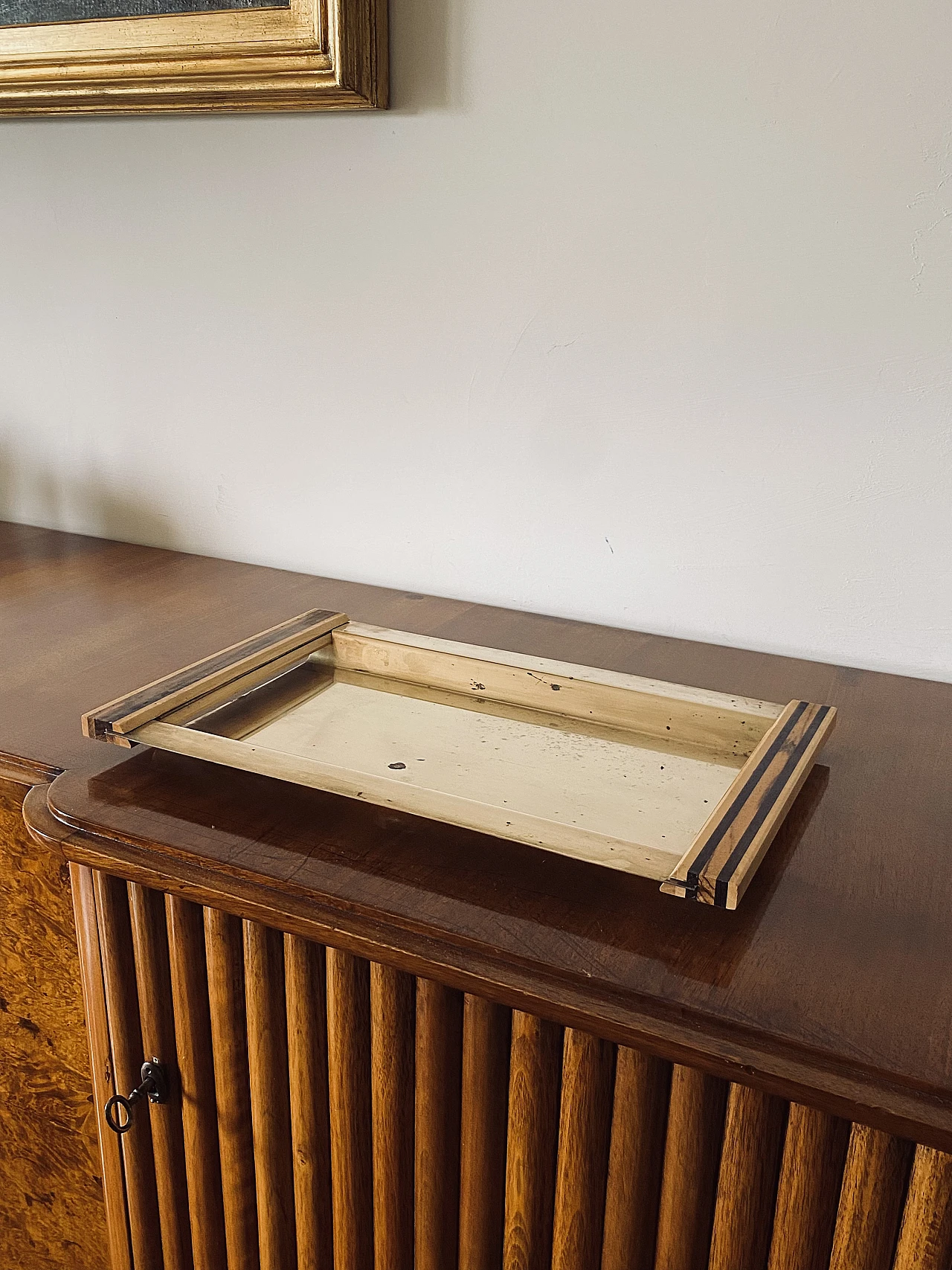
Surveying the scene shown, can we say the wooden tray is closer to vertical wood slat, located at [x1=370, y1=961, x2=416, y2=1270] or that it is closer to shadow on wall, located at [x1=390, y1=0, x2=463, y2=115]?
vertical wood slat, located at [x1=370, y1=961, x2=416, y2=1270]

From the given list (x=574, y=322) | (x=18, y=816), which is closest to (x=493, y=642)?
(x=574, y=322)

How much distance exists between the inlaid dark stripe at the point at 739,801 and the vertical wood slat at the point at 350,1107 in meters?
0.21

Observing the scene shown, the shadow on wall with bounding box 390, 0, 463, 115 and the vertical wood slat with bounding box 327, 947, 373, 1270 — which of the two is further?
the shadow on wall with bounding box 390, 0, 463, 115

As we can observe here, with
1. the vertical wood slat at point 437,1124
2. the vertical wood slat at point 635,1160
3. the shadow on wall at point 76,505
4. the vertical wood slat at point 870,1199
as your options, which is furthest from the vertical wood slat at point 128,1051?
the shadow on wall at point 76,505

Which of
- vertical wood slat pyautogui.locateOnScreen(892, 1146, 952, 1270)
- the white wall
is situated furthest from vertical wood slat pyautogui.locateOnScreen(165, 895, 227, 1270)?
the white wall

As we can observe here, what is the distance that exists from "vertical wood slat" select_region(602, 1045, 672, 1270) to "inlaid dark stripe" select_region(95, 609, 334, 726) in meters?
0.42

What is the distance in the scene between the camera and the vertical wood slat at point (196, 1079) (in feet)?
2.21

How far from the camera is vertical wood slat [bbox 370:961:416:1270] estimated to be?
0.61 m

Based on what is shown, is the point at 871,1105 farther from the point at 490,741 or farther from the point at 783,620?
the point at 783,620

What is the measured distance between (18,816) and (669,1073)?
1.75 feet

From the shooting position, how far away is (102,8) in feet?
3.47

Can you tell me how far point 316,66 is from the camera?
97 cm

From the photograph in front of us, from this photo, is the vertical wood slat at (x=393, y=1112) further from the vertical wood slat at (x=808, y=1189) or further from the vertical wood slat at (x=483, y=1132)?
the vertical wood slat at (x=808, y=1189)

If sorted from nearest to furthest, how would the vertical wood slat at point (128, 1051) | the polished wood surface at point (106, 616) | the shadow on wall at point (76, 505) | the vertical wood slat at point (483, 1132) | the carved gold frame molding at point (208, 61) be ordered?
the vertical wood slat at point (483, 1132) < the vertical wood slat at point (128, 1051) < the polished wood surface at point (106, 616) < the carved gold frame molding at point (208, 61) < the shadow on wall at point (76, 505)
